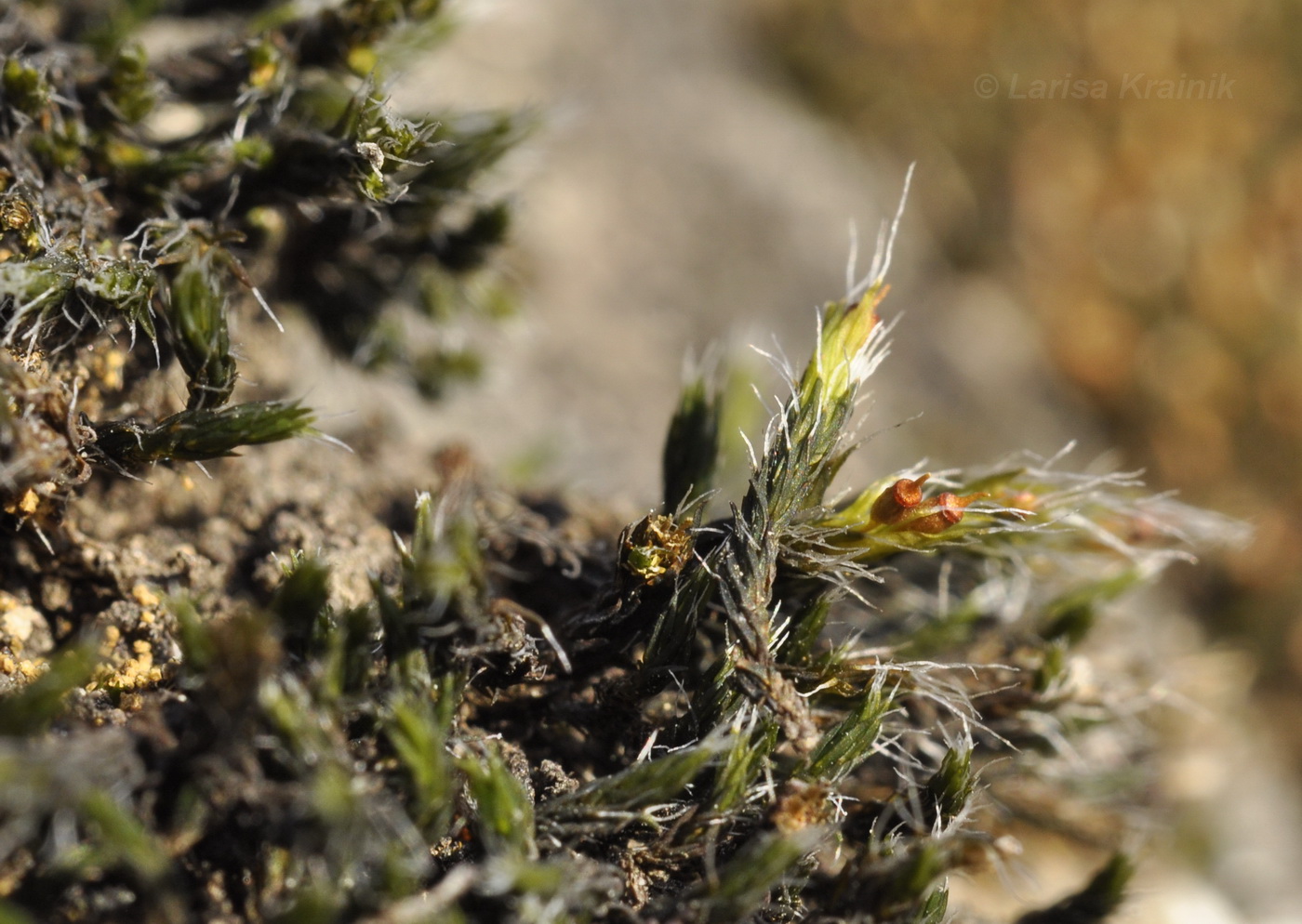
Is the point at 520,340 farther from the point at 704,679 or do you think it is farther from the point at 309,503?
the point at 704,679

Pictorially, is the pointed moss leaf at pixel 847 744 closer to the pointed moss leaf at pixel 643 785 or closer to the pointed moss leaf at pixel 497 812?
the pointed moss leaf at pixel 643 785

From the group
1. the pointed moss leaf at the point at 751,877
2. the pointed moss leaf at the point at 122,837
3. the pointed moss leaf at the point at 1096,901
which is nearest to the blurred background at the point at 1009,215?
the pointed moss leaf at the point at 1096,901

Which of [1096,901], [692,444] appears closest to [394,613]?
[692,444]

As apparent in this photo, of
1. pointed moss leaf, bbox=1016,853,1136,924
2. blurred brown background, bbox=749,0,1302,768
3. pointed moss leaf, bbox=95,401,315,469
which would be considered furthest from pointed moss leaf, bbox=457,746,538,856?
blurred brown background, bbox=749,0,1302,768

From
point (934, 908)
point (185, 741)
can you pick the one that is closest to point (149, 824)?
point (185, 741)

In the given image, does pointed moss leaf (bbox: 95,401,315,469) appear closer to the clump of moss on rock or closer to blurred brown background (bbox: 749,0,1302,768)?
the clump of moss on rock

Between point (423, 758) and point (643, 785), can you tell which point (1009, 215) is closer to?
point (643, 785)

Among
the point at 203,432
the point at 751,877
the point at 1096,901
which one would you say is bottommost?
the point at 1096,901
